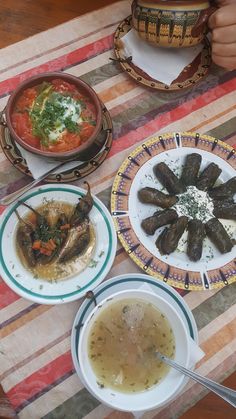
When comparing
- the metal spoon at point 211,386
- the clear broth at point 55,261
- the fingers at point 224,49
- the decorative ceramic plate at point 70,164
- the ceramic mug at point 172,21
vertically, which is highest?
the ceramic mug at point 172,21

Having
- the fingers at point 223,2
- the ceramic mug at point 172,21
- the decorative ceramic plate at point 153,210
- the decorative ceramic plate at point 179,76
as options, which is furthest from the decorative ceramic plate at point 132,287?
the fingers at point 223,2

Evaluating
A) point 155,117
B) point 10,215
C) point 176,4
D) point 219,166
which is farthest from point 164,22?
point 10,215

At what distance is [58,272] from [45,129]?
20.7 inches

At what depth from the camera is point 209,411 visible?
1665 millimetres

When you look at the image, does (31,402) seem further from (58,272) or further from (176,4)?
(176,4)

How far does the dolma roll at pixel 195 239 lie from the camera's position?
5.65 feet

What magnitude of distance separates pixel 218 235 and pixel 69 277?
59 cm

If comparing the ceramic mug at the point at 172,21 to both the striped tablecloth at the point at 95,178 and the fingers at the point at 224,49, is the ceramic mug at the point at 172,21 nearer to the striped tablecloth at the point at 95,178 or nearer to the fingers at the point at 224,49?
the fingers at the point at 224,49

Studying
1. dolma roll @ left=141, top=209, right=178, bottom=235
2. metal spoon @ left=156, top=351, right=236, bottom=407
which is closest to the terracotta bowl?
dolma roll @ left=141, top=209, right=178, bottom=235

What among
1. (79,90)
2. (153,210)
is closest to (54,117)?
(79,90)

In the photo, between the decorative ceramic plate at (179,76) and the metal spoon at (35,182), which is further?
the decorative ceramic plate at (179,76)

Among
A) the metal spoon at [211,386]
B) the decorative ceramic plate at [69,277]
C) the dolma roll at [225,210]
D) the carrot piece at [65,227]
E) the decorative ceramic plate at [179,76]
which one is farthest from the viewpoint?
the decorative ceramic plate at [179,76]

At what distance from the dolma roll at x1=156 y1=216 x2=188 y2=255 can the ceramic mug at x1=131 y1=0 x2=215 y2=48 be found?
727mm

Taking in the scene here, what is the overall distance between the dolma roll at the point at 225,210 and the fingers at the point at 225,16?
0.69m
